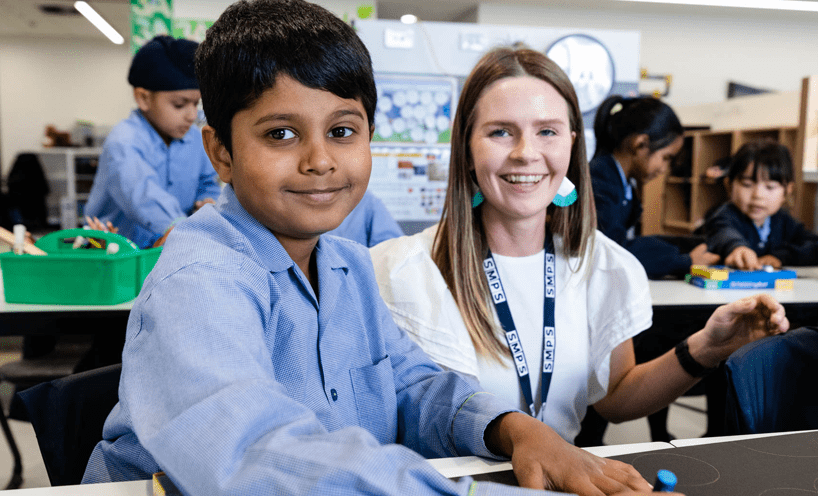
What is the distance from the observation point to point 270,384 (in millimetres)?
546

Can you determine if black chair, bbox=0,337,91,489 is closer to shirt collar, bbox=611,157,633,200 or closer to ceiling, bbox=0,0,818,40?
shirt collar, bbox=611,157,633,200

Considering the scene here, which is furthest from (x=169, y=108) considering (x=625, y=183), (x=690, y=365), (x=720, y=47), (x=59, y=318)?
(x=720, y=47)

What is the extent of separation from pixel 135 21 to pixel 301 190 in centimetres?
469

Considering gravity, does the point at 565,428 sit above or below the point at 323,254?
below

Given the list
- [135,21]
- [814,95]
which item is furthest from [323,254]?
[135,21]

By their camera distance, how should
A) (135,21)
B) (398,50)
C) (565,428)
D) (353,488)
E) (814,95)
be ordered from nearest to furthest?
(353,488), (565,428), (814,95), (398,50), (135,21)

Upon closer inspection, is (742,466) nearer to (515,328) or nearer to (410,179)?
(515,328)

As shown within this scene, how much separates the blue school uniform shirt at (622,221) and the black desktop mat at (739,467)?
158 centimetres

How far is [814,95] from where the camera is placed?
2908 millimetres

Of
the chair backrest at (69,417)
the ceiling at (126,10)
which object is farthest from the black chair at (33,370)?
the ceiling at (126,10)

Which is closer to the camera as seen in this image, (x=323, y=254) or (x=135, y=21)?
(x=323, y=254)

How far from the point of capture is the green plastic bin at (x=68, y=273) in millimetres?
1734

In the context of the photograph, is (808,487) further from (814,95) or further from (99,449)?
(814,95)

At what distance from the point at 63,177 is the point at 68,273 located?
30.5 feet
